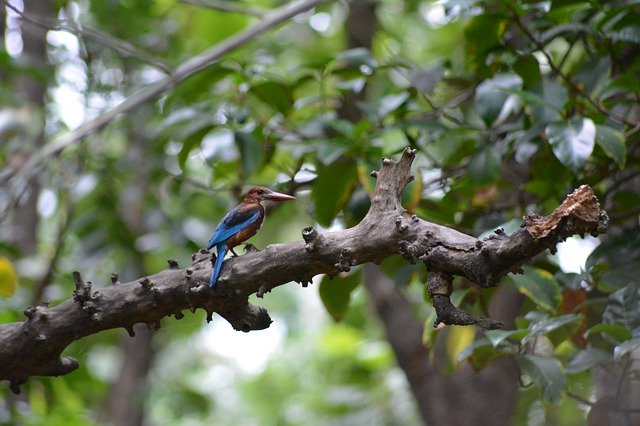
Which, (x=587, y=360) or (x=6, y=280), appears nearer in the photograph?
(x=587, y=360)

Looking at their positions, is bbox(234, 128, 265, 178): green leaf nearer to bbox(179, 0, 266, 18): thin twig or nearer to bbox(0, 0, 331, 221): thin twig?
bbox(0, 0, 331, 221): thin twig

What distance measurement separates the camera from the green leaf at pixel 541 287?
221 centimetres

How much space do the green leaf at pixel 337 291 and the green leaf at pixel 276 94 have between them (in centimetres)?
62

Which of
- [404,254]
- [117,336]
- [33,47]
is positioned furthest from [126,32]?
[404,254]

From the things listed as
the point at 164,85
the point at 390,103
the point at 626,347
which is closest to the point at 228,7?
the point at 164,85

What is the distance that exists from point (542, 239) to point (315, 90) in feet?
9.18

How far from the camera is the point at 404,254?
1597 millimetres

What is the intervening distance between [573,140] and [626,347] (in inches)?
21.7

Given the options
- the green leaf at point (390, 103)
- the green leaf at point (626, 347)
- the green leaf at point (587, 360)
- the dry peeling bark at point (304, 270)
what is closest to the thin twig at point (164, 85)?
the green leaf at point (390, 103)

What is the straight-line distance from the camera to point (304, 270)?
1.70m

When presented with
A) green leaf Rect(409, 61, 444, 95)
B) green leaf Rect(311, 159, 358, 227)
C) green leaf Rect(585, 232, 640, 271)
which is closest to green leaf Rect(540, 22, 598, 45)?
green leaf Rect(409, 61, 444, 95)

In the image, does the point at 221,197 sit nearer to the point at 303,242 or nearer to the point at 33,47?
the point at 33,47

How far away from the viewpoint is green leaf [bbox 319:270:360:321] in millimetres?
2527

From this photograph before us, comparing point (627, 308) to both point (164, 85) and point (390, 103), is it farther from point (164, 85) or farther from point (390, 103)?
point (164, 85)
